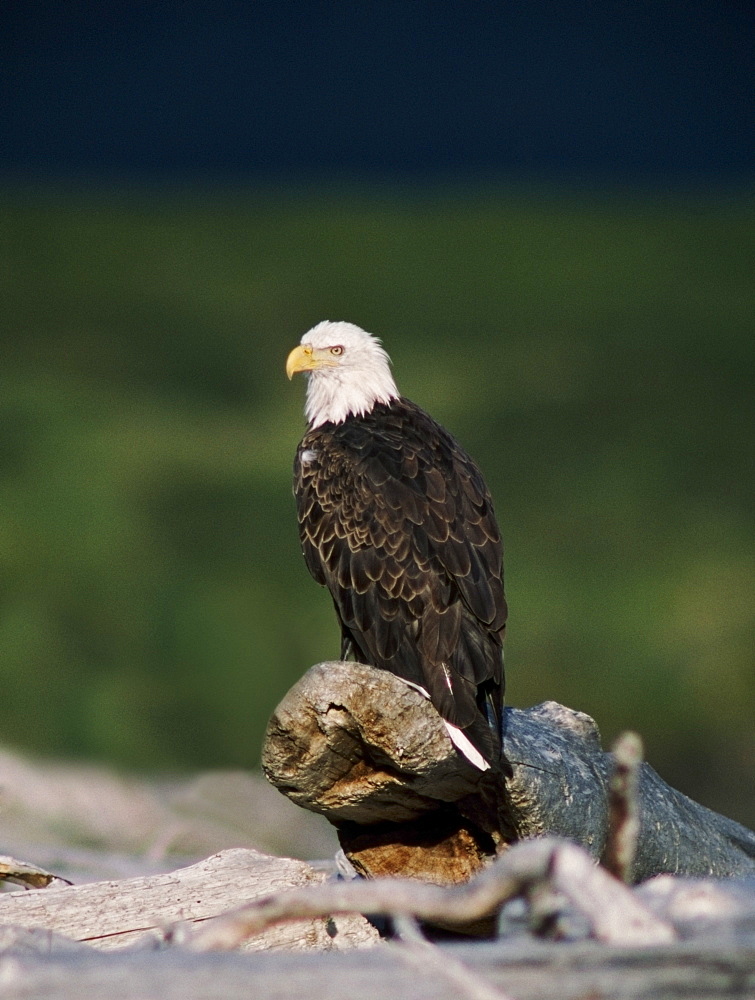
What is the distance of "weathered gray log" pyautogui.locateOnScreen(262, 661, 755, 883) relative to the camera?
12.3 ft

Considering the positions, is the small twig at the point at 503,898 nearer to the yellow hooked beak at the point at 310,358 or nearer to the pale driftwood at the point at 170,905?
the pale driftwood at the point at 170,905

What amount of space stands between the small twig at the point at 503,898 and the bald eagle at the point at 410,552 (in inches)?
77.5

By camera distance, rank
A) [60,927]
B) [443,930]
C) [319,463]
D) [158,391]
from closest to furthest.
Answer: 1. [60,927]
2. [443,930]
3. [319,463]
4. [158,391]

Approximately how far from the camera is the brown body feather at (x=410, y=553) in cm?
449

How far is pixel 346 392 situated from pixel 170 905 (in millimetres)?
2384

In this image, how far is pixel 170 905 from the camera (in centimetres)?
402

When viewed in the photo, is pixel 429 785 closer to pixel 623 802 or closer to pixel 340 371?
pixel 623 802

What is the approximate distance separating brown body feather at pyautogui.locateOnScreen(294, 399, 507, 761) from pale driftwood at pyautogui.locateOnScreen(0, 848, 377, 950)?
0.73 metres

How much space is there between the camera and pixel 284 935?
3980 mm

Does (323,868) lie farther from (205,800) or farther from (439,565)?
(205,800)

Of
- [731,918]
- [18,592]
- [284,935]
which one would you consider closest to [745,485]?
[18,592]

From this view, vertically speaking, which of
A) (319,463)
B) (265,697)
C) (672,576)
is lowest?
(319,463)

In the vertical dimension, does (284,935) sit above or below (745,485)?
below

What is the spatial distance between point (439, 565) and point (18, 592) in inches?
265
